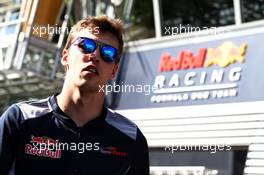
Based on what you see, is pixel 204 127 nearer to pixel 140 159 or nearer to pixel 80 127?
pixel 140 159

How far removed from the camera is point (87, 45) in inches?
101

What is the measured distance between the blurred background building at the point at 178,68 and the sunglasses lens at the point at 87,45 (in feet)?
21.3

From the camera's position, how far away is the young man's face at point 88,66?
8.07 feet

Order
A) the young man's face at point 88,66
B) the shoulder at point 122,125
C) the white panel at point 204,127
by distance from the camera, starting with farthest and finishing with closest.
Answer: the white panel at point 204,127
the shoulder at point 122,125
the young man's face at point 88,66

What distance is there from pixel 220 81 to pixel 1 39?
400 centimetres

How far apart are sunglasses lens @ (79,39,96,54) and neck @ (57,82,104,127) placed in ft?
0.61

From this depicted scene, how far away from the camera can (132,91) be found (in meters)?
11.0

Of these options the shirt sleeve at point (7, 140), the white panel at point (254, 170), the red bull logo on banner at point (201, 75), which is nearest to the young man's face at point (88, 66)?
the shirt sleeve at point (7, 140)

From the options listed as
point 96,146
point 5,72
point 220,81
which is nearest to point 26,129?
point 96,146

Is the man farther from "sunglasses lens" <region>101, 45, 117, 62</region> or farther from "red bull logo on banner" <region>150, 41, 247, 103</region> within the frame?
"red bull logo on banner" <region>150, 41, 247, 103</region>

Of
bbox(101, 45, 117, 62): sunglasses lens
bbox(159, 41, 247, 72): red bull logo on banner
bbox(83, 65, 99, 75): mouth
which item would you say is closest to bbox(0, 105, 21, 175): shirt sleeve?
bbox(83, 65, 99, 75): mouth

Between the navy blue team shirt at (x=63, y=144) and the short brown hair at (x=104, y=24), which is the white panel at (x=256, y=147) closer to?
the navy blue team shirt at (x=63, y=144)

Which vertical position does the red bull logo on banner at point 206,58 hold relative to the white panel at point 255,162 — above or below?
above

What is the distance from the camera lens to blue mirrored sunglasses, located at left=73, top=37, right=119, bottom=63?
8.41 ft
